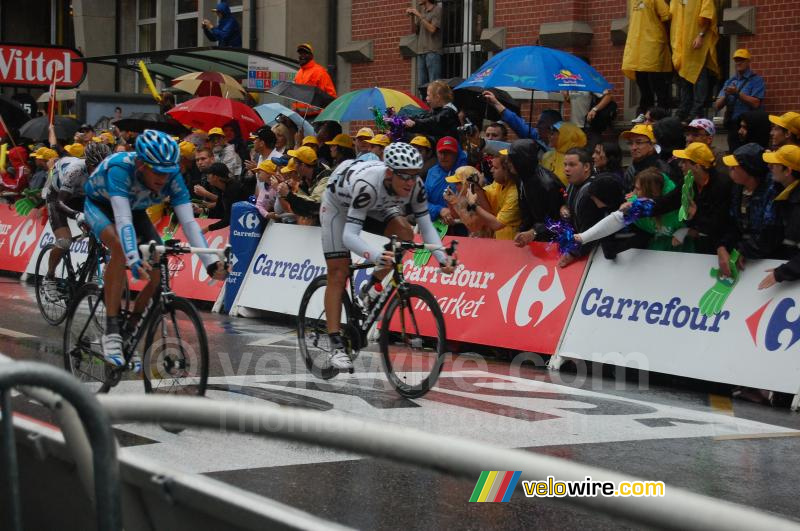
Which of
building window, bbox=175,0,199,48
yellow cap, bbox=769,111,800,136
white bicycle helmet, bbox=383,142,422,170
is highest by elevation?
building window, bbox=175,0,199,48

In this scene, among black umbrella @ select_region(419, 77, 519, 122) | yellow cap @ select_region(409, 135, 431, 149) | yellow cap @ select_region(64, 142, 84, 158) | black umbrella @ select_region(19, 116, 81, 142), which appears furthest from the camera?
black umbrella @ select_region(19, 116, 81, 142)

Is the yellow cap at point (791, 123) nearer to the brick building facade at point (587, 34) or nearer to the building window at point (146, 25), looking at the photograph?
the brick building facade at point (587, 34)

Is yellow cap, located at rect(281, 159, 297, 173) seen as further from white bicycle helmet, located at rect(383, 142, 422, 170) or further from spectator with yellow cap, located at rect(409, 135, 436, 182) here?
white bicycle helmet, located at rect(383, 142, 422, 170)

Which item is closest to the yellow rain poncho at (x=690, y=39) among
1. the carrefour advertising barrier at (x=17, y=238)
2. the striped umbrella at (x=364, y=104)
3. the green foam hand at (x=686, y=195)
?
the striped umbrella at (x=364, y=104)

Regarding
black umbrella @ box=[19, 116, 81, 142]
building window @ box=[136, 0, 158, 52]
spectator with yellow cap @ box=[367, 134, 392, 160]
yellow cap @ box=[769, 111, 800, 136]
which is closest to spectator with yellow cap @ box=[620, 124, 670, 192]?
yellow cap @ box=[769, 111, 800, 136]

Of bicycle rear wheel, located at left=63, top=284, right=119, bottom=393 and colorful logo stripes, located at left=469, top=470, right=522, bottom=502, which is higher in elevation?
colorful logo stripes, located at left=469, top=470, right=522, bottom=502

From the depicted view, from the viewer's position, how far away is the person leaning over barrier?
8984mm

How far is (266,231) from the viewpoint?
14.5m

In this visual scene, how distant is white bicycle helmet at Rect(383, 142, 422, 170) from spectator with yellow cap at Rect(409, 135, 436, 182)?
15.7ft

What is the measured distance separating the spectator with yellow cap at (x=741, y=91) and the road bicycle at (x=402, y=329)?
5.58 meters

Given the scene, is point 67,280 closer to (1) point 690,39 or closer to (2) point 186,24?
(1) point 690,39

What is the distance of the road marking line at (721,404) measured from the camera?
8594 mm

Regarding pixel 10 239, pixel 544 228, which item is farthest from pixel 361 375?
pixel 10 239

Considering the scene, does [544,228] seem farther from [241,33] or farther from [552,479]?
[241,33]
